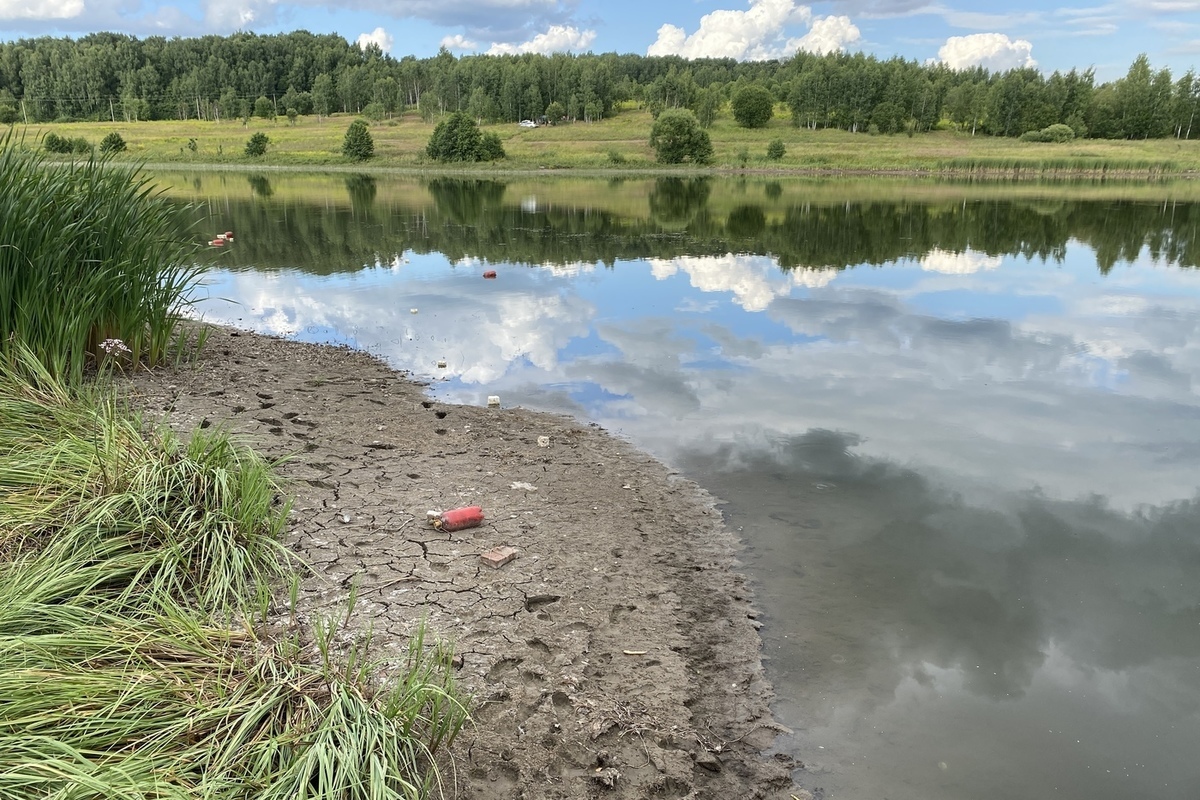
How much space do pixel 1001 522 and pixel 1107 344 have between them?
327 inches

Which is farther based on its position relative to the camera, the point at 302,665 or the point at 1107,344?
the point at 1107,344

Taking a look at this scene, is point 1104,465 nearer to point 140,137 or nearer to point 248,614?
point 248,614

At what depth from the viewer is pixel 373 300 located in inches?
613

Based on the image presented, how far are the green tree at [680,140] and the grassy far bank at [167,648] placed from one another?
2886 inches

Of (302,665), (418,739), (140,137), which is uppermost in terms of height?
(140,137)

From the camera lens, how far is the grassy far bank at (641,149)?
68.2 m

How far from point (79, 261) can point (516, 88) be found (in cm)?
12058

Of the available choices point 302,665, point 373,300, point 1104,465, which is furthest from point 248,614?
point 373,300

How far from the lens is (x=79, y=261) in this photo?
7.48 meters

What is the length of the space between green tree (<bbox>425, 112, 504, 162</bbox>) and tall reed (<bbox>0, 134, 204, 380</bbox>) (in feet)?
222

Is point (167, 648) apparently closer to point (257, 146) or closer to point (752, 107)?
point (257, 146)

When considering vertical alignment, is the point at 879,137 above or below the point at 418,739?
above

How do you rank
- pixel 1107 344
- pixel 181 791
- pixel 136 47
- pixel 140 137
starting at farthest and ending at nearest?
pixel 136 47 → pixel 140 137 → pixel 1107 344 → pixel 181 791

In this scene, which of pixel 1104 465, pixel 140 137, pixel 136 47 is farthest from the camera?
pixel 136 47
